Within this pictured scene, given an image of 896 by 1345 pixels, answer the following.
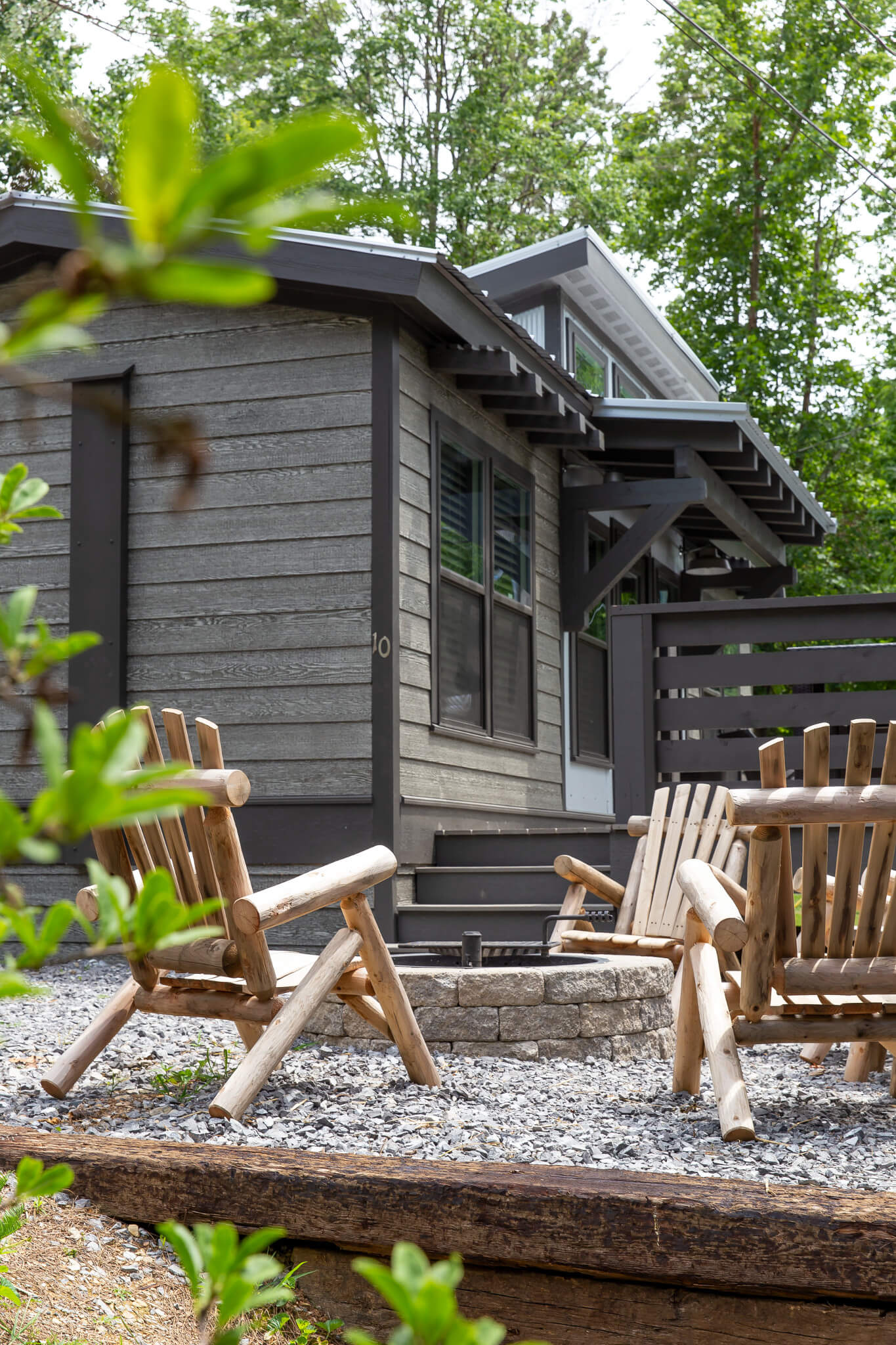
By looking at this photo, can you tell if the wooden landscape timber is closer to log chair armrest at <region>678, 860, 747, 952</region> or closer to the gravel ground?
the gravel ground

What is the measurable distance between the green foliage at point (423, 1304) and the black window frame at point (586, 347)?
420 inches

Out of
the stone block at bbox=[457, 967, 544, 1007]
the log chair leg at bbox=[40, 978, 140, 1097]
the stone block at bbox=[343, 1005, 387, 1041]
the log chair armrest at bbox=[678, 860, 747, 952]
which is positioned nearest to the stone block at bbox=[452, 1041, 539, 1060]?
the stone block at bbox=[457, 967, 544, 1007]

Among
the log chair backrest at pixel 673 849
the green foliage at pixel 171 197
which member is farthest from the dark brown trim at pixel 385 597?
the green foliage at pixel 171 197

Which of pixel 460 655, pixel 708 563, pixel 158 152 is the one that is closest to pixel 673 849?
pixel 460 655

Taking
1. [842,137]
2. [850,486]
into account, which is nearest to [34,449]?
[850,486]

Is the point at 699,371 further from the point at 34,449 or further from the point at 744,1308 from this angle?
the point at 744,1308

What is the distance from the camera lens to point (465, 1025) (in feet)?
13.9

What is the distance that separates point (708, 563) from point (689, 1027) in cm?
763

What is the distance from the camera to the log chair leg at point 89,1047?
3506 millimetres

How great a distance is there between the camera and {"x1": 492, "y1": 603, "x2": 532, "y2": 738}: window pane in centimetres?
825

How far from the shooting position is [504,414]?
8.42 metres

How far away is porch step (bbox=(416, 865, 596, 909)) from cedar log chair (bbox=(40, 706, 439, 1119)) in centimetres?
300

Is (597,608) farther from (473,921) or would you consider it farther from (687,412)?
(473,921)

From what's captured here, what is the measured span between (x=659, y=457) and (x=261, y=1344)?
8.20 metres
